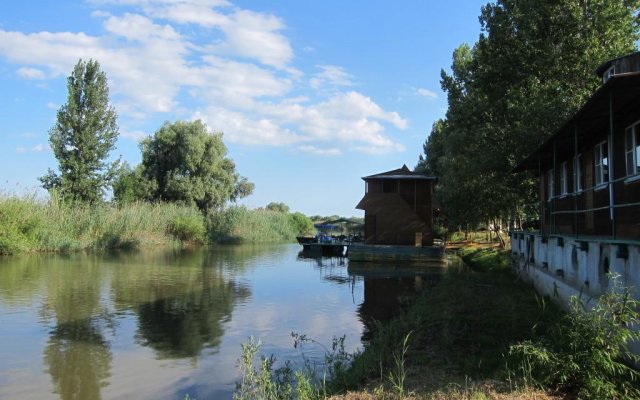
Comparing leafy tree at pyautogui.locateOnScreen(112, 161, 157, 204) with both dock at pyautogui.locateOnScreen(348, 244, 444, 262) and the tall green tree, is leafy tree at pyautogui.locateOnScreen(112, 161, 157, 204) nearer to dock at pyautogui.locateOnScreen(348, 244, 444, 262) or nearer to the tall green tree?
the tall green tree

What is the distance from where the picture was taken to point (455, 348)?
8344mm

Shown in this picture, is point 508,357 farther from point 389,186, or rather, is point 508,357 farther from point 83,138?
point 83,138

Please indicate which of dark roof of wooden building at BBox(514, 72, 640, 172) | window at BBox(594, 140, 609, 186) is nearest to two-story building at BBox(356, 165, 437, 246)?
dark roof of wooden building at BBox(514, 72, 640, 172)

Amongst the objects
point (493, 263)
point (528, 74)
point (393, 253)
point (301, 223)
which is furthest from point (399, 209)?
point (301, 223)

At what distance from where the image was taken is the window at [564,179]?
1742 cm

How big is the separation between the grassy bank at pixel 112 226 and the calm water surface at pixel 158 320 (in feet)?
17.7

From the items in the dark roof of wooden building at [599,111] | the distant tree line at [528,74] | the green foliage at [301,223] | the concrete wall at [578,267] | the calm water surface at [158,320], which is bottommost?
the calm water surface at [158,320]

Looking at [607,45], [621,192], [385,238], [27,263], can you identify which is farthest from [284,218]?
[621,192]

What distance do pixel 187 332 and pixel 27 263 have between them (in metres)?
19.8

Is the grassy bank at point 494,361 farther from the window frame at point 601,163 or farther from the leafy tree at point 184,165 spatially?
the leafy tree at point 184,165

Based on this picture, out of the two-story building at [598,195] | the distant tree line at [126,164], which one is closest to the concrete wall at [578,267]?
the two-story building at [598,195]

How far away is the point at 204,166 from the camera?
59438 millimetres

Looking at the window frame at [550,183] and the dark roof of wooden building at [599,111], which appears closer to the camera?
the dark roof of wooden building at [599,111]

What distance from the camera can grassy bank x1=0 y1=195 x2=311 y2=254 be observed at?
3400 cm
